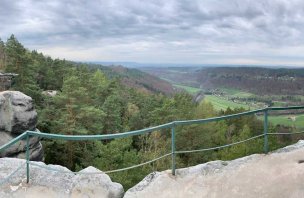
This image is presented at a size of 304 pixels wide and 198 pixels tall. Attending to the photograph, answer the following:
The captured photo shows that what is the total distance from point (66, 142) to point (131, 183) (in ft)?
41.0

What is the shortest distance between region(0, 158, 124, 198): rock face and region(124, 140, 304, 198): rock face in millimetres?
398

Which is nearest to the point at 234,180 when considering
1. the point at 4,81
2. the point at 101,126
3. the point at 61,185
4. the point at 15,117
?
the point at 61,185

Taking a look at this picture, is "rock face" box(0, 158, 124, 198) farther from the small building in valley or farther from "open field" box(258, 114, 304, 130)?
"open field" box(258, 114, 304, 130)

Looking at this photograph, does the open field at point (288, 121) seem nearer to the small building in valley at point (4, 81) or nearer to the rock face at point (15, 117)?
the small building in valley at point (4, 81)

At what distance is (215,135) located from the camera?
51750mm

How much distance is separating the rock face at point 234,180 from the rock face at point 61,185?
0.40 m

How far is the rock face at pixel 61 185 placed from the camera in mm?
6242

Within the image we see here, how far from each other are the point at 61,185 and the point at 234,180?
2836 mm

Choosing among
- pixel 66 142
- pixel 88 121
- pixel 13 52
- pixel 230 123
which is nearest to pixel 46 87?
pixel 13 52

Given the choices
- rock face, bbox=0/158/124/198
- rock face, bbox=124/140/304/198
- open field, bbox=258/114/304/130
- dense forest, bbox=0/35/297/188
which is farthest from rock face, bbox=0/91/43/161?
open field, bbox=258/114/304/130

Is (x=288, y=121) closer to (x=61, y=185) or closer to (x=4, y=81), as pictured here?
(x=4, y=81)

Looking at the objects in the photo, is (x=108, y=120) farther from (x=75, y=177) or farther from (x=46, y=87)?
(x=75, y=177)

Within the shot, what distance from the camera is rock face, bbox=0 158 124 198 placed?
6.24 metres

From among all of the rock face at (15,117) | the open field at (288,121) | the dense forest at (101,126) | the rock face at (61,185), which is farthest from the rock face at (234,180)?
the open field at (288,121)
